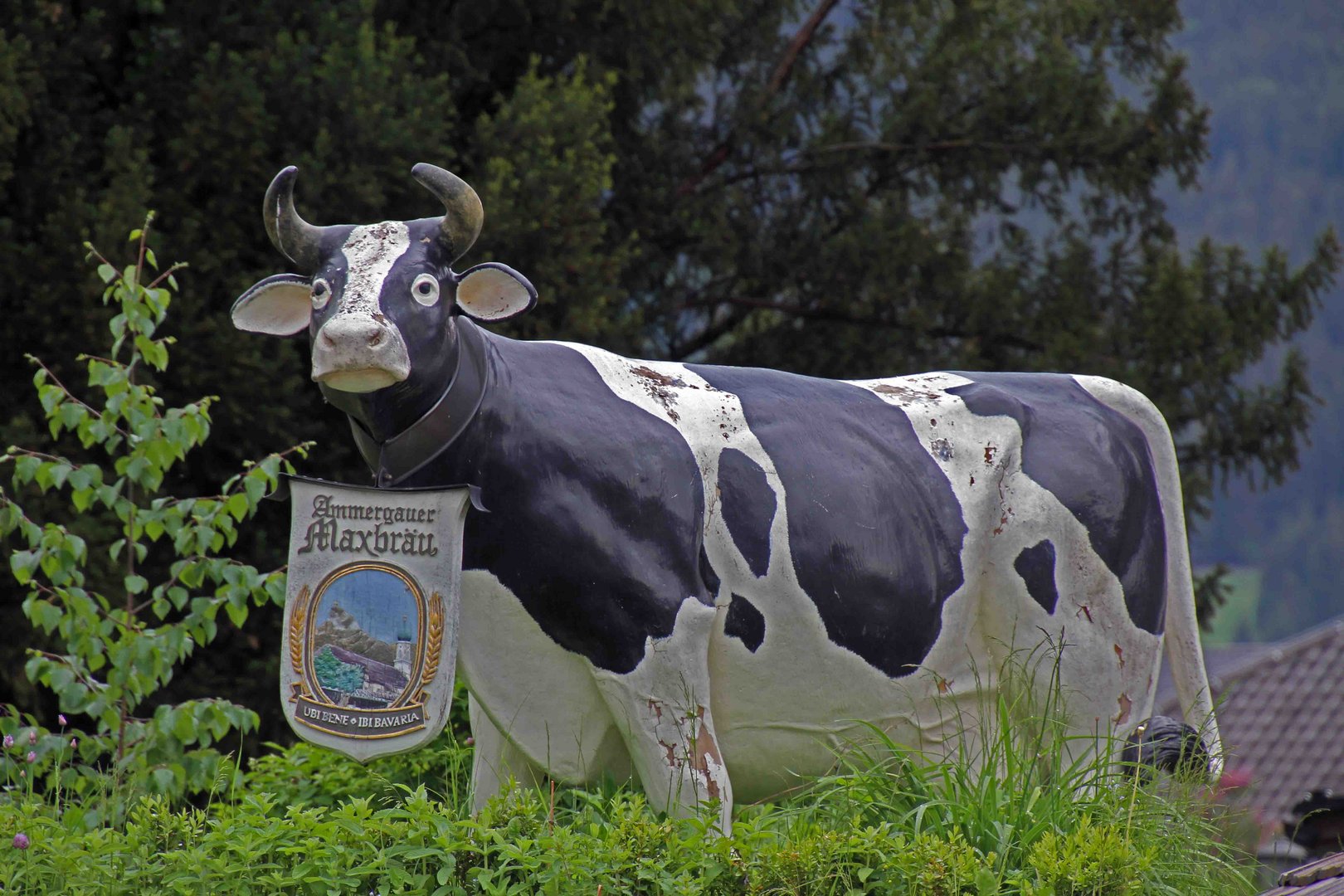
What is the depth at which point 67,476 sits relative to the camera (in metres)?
5.81

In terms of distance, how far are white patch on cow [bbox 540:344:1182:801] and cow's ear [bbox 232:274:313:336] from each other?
817 millimetres

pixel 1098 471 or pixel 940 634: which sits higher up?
pixel 1098 471

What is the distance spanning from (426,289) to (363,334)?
307 mm

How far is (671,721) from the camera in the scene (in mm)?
4641

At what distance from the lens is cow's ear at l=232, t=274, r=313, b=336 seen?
15.8 ft

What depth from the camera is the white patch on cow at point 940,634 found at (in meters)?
4.89

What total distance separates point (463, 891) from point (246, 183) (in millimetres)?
6307

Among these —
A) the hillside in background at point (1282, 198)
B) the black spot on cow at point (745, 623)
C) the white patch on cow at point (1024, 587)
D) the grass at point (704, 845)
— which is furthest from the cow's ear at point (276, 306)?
the hillside in background at point (1282, 198)

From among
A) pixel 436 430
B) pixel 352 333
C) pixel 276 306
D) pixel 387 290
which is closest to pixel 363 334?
pixel 352 333

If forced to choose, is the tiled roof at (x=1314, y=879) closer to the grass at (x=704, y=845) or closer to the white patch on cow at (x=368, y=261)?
the grass at (x=704, y=845)

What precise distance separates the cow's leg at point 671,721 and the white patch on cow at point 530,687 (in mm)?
106

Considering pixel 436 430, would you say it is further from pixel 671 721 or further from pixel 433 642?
pixel 671 721

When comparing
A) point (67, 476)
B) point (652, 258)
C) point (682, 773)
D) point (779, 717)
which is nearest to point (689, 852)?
point (682, 773)

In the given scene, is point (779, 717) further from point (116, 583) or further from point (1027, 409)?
point (116, 583)
